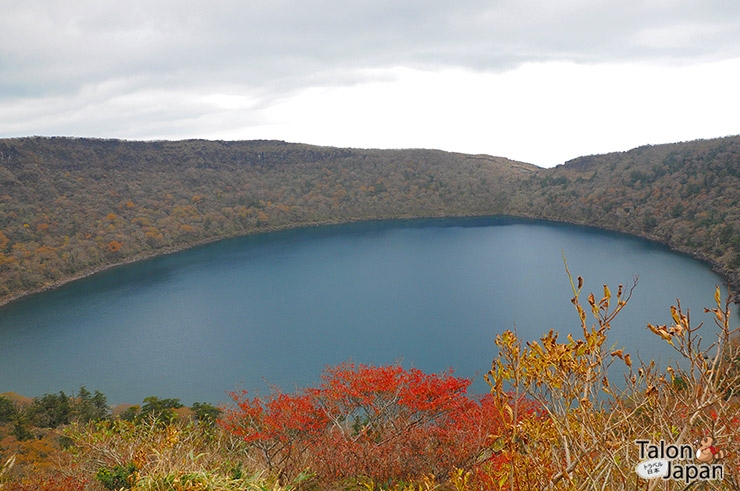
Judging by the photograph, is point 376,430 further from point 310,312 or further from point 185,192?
point 185,192

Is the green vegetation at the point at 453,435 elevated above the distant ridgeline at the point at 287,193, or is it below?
below

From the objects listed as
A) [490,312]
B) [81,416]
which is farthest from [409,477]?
[490,312]

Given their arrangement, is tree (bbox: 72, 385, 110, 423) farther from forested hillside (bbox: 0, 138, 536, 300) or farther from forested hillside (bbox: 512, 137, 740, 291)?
forested hillside (bbox: 512, 137, 740, 291)

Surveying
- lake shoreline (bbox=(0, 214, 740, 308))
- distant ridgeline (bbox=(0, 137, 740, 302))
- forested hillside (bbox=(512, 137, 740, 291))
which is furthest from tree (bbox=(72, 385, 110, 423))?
forested hillside (bbox=(512, 137, 740, 291))

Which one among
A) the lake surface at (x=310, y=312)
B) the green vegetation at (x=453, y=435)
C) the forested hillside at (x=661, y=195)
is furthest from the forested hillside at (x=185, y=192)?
the green vegetation at (x=453, y=435)

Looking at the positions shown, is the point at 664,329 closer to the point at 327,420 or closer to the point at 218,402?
the point at 327,420

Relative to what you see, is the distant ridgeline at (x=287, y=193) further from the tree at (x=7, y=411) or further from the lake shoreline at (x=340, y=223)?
the tree at (x=7, y=411)
